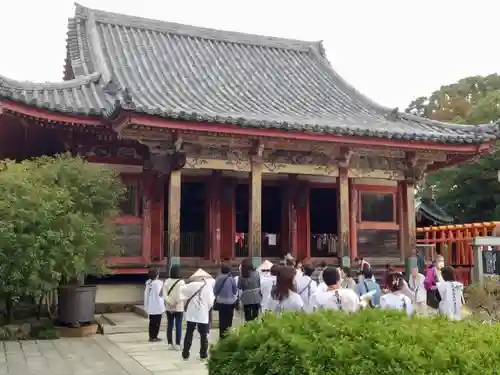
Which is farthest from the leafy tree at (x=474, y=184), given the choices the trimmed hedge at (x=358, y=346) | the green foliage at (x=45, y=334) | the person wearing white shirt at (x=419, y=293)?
the trimmed hedge at (x=358, y=346)

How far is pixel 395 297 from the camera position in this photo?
803cm

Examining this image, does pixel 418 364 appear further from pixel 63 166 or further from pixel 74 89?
pixel 74 89

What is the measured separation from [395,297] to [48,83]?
10491 millimetres

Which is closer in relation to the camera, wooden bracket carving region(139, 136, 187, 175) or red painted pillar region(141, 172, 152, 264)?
wooden bracket carving region(139, 136, 187, 175)

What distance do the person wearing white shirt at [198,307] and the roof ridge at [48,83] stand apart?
6391 mm

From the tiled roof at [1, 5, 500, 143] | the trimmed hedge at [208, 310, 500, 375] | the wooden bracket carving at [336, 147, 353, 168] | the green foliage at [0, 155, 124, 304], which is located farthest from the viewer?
the wooden bracket carving at [336, 147, 353, 168]

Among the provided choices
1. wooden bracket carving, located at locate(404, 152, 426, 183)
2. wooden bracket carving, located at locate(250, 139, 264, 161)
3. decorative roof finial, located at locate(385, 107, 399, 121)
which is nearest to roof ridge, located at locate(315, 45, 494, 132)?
decorative roof finial, located at locate(385, 107, 399, 121)

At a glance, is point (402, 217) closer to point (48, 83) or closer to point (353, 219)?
point (353, 219)

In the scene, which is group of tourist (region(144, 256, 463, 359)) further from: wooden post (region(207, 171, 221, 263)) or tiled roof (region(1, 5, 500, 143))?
wooden post (region(207, 171, 221, 263))

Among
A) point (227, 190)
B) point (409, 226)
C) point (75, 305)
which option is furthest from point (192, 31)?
point (75, 305)

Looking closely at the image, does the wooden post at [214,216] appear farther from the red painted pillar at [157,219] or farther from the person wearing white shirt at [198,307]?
the person wearing white shirt at [198,307]

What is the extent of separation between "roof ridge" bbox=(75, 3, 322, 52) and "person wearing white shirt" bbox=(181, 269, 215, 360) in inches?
528

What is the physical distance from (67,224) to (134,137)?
3.35 m

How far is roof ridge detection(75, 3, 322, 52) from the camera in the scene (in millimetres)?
19703
